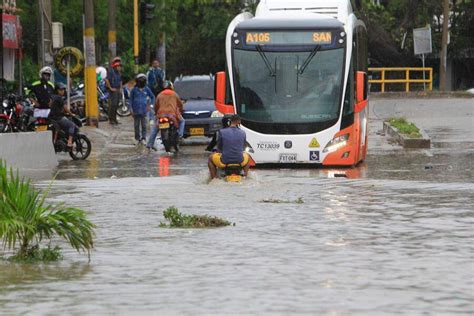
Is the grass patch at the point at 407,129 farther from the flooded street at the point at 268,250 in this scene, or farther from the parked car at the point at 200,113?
the flooded street at the point at 268,250

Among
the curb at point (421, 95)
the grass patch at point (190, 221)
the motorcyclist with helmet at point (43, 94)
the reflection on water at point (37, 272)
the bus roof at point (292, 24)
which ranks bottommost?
the curb at point (421, 95)

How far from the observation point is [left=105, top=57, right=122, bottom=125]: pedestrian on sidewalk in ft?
132

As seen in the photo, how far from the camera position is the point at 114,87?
1598 inches

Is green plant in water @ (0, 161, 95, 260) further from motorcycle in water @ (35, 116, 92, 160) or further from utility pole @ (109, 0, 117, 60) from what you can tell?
utility pole @ (109, 0, 117, 60)

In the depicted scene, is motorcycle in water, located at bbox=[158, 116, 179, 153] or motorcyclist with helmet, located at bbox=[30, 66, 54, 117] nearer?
motorcyclist with helmet, located at bbox=[30, 66, 54, 117]

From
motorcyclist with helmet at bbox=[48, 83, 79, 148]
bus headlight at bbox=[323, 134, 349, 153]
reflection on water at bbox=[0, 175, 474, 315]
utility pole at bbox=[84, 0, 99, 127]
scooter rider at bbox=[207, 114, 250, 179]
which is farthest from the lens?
utility pole at bbox=[84, 0, 99, 127]

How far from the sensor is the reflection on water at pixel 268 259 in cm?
1018

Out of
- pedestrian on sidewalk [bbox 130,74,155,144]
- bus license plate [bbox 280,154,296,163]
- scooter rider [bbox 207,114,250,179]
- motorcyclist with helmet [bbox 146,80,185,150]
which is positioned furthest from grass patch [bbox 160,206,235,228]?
pedestrian on sidewalk [bbox 130,74,155,144]

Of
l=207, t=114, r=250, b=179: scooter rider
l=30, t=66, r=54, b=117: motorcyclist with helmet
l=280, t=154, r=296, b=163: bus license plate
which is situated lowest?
l=280, t=154, r=296, b=163: bus license plate

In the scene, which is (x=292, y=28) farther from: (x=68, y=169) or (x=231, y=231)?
(x=231, y=231)

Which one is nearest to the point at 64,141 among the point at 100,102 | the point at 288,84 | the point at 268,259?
the point at 288,84

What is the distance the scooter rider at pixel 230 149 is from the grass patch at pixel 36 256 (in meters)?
9.35

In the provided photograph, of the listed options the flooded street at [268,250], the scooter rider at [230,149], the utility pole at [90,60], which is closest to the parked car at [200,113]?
the utility pole at [90,60]

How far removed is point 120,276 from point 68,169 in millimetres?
14971
